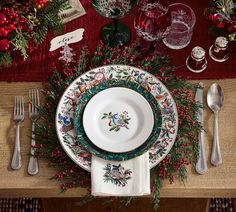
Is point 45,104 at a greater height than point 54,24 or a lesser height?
lesser

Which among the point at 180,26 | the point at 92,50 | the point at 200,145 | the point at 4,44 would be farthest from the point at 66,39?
the point at 200,145

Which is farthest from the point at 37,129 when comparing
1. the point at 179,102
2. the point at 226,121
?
the point at 226,121

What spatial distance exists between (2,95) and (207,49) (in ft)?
1.68

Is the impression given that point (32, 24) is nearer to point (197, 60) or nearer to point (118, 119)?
point (118, 119)

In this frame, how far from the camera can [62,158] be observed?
1.09 meters

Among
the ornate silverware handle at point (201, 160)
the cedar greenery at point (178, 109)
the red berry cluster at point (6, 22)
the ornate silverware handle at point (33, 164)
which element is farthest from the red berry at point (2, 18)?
the ornate silverware handle at point (201, 160)

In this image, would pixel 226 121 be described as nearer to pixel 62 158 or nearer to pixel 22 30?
pixel 62 158

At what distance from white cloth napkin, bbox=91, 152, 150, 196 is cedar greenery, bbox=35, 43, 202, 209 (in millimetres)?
33

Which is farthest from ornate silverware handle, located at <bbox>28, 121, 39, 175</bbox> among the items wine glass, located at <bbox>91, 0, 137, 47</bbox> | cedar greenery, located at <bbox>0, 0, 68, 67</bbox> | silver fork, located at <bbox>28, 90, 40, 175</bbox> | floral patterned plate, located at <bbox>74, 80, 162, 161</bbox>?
wine glass, located at <bbox>91, 0, 137, 47</bbox>

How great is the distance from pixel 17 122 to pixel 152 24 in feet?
1.27

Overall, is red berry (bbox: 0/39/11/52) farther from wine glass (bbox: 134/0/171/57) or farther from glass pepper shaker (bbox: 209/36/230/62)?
glass pepper shaker (bbox: 209/36/230/62)

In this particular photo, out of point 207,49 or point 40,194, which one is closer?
point 40,194

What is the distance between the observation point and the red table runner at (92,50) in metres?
1.19

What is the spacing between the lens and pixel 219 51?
1193mm
